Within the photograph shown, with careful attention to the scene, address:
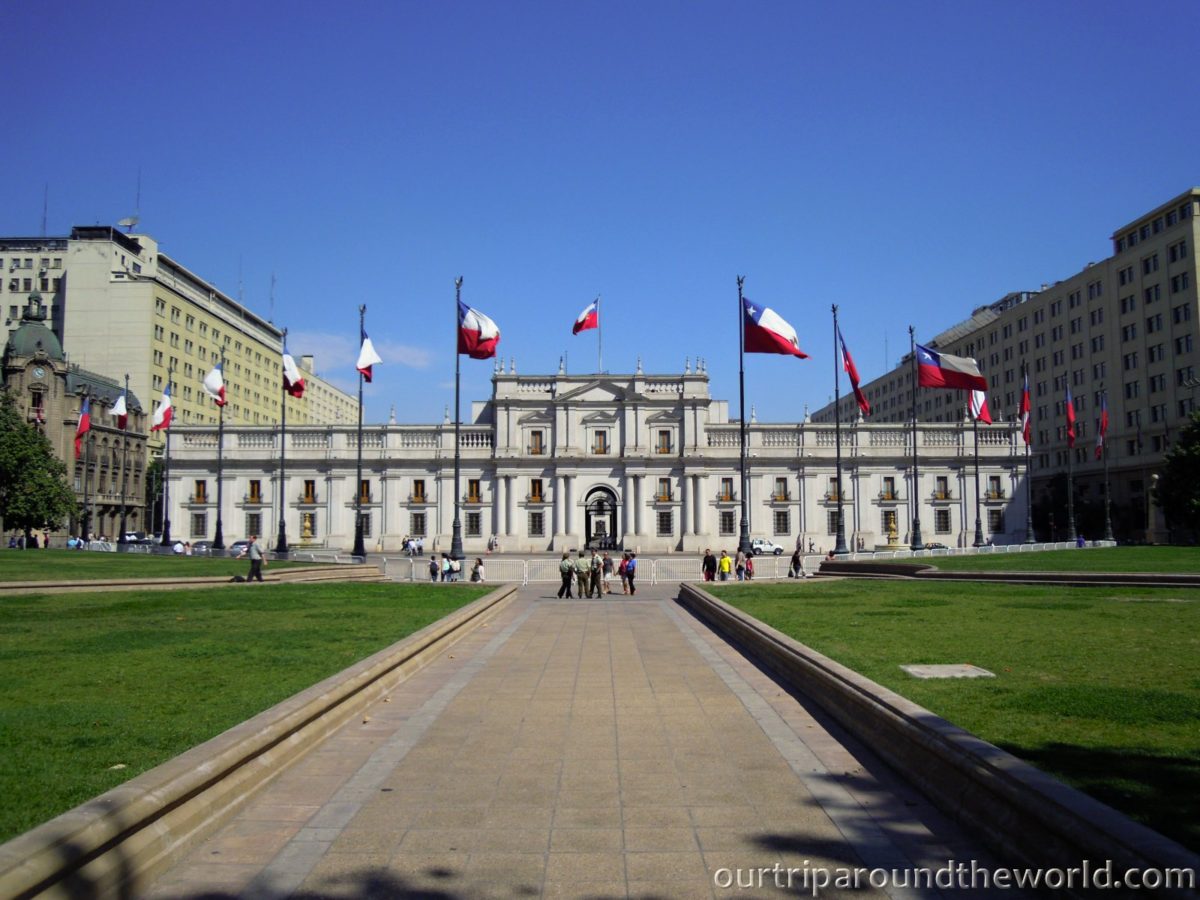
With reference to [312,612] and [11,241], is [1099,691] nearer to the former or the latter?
[312,612]

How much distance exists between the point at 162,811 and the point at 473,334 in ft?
112

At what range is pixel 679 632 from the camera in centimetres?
1897

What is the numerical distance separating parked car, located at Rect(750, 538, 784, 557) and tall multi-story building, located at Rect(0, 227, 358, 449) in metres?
46.3

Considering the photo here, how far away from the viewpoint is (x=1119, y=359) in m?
73.6

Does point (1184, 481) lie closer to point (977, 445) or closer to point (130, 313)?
point (977, 445)

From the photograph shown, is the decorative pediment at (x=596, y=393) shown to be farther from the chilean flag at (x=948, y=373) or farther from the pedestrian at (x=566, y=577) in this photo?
the pedestrian at (x=566, y=577)

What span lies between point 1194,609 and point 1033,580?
10917 millimetres

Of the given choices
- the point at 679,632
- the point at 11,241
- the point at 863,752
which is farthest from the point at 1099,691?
the point at 11,241

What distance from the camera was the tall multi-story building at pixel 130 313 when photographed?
84750 mm

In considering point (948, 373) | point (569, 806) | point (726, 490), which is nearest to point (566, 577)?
point (948, 373)

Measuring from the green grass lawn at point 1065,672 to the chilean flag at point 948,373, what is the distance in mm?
14366

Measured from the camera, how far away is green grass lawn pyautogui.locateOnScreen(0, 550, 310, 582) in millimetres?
28328

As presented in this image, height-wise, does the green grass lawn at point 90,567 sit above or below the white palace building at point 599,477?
below

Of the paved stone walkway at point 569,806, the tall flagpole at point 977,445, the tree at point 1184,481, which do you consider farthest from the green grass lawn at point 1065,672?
the tree at point 1184,481
